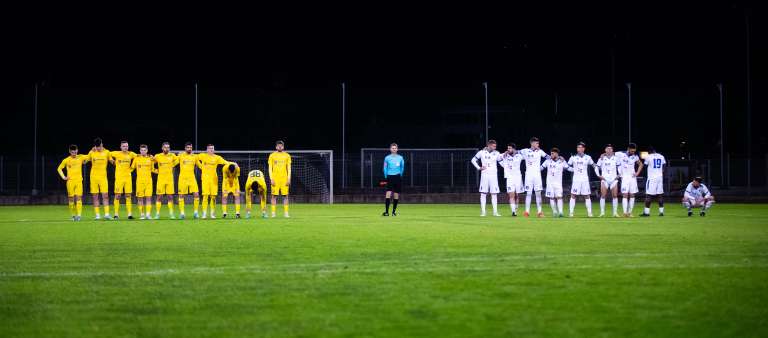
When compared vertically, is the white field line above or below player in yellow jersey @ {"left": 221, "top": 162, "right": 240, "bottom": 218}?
below

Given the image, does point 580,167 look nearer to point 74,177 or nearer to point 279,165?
point 279,165

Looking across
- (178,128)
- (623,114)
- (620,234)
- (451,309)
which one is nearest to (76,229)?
(620,234)

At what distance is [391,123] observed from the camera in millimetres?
55156

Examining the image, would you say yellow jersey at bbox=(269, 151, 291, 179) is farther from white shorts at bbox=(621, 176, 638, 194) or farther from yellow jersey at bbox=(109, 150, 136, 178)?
white shorts at bbox=(621, 176, 638, 194)

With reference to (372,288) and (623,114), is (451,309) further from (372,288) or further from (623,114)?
(623,114)

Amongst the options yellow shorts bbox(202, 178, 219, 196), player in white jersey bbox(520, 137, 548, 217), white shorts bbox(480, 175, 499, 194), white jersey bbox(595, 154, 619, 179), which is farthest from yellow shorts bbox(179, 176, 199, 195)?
white jersey bbox(595, 154, 619, 179)

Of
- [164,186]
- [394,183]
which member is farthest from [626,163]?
[164,186]

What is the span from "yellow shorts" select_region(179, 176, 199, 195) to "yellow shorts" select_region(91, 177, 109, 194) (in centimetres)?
204

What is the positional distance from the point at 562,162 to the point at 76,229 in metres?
14.3

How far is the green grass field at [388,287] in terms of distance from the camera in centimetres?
648

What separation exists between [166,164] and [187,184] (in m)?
0.82

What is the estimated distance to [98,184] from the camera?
24.8 m

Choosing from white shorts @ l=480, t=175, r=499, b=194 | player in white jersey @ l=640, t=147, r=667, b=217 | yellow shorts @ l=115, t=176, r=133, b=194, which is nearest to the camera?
yellow shorts @ l=115, t=176, r=133, b=194

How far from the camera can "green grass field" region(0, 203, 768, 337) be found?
6477mm
